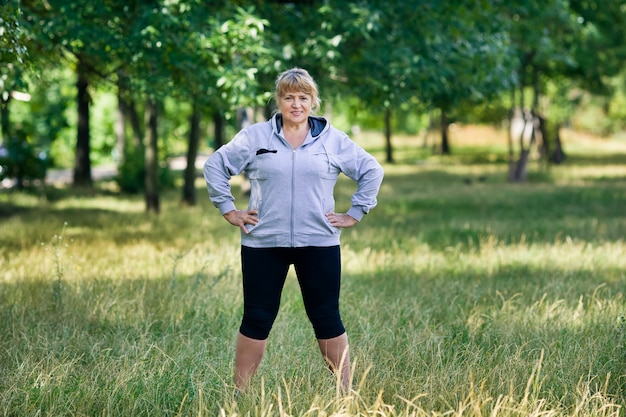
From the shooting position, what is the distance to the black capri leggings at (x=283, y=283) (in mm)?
4738

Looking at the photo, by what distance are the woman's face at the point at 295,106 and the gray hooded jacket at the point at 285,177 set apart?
3.8 inches

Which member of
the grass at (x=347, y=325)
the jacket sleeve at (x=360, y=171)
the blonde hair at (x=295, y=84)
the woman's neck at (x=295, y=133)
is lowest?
the grass at (x=347, y=325)

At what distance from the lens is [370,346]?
230 inches

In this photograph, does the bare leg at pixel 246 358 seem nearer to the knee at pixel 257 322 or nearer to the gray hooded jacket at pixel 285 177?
the knee at pixel 257 322

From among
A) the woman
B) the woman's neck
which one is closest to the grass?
the woman

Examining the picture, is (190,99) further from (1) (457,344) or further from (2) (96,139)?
(2) (96,139)

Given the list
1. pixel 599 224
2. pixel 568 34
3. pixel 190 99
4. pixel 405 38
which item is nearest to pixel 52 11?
pixel 190 99

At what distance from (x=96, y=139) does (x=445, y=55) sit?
1426 inches

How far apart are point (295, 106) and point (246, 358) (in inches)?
52.8

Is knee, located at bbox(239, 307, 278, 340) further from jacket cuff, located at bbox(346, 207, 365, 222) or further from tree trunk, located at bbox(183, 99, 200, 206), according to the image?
tree trunk, located at bbox(183, 99, 200, 206)

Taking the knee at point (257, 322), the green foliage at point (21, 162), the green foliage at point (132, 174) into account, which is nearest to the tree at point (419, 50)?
the knee at point (257, 322)

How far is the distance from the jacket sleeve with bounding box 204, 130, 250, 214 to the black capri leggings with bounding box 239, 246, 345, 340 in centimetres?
30

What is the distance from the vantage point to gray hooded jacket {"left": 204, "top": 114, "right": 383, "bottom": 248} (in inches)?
185

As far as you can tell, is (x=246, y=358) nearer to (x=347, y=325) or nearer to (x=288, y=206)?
(x=288, y=206)
